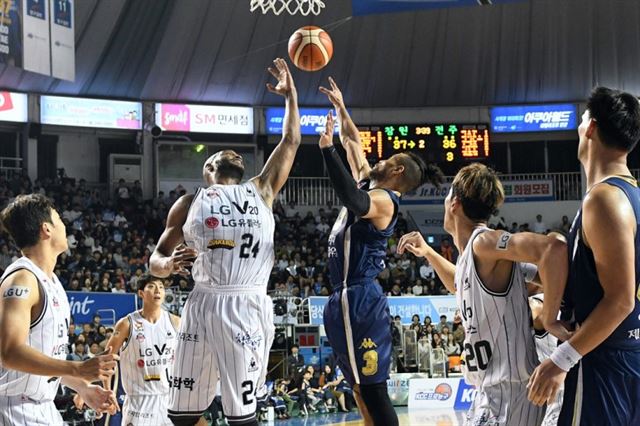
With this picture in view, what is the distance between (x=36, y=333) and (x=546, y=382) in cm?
245

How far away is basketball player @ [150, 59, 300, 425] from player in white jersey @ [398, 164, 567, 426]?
168cm

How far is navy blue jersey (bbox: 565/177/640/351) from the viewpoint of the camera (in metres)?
3.48

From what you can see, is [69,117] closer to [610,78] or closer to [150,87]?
[150,87]

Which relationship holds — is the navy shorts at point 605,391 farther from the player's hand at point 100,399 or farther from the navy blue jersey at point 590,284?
the player's hand at point 100,399

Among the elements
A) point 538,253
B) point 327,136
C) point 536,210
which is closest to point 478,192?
point 538,253

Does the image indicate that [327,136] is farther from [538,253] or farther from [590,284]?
[590,284]

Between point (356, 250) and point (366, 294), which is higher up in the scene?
point (356, 250)

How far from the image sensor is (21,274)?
411 cm

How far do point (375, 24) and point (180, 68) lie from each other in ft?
21.7

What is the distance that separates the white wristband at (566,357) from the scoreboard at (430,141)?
22221 mm

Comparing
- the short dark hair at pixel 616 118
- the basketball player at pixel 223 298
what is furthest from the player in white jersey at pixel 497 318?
the basketball player at pixel 223 298

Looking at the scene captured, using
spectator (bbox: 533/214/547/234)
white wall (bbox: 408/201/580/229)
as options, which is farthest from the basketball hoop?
spectator (bbox: 533/214/547/234)

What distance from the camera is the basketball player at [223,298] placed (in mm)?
5266

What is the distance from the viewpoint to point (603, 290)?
3482mm
